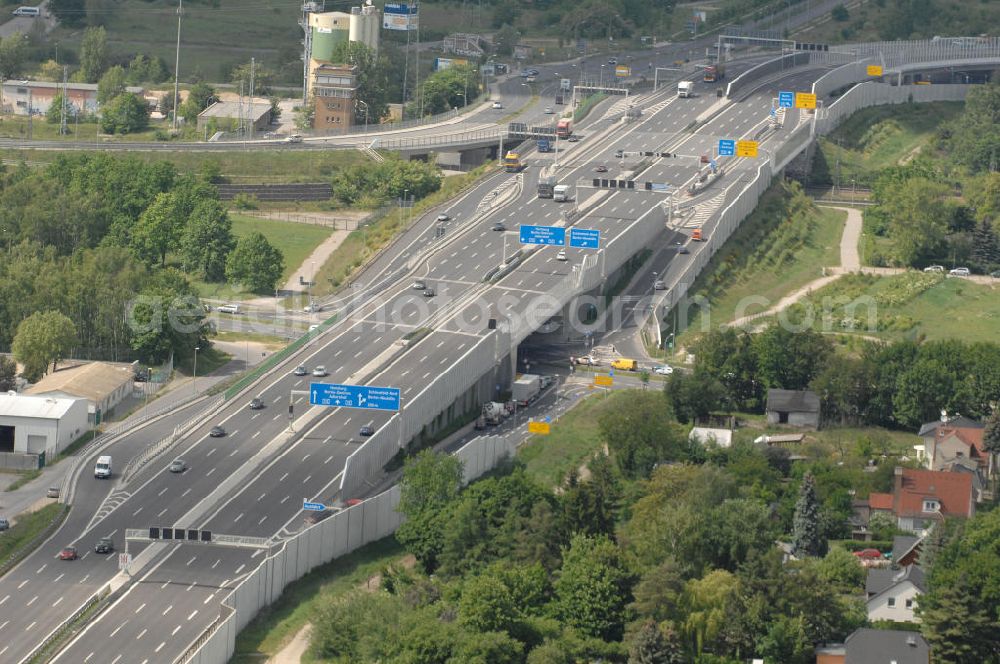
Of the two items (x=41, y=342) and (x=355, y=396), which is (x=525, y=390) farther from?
(x=41, y=342)

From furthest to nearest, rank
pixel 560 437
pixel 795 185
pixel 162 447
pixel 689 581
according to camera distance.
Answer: pixel 795 185 < pixel 560 437 < pixel 162 447 < pixel 689 581

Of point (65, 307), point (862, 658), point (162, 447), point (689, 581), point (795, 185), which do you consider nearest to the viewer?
point (862, 658)

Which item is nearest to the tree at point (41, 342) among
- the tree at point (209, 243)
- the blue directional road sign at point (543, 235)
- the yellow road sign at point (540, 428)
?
the tree at point (209, 243)

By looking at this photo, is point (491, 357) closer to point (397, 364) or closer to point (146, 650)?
point (397, 364)

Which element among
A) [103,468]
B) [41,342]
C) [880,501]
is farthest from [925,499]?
[41,342]

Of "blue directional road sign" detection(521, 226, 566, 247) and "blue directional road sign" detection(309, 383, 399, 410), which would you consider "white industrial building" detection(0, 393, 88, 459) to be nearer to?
"blue directional road sign" detection(309, 383, 399, 410)

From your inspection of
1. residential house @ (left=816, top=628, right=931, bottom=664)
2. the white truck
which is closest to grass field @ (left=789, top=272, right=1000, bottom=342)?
the white truck

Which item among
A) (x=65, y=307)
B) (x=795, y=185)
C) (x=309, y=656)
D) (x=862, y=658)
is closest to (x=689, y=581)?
(x=862, y=658)
